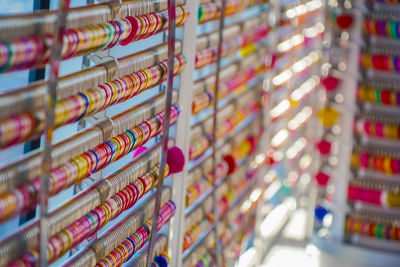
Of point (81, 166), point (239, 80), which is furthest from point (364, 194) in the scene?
point (81, 166)

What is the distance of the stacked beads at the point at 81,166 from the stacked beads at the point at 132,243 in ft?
0.92

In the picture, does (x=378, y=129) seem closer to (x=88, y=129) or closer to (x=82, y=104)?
(x=88, y=129)

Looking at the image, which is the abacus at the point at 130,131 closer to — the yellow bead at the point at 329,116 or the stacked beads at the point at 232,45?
the stacked beads at the point at 232,45

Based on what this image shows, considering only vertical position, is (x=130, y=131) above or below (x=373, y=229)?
above

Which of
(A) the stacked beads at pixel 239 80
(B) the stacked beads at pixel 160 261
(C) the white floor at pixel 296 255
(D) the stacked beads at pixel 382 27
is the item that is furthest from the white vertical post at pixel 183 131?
(D) the stacked beads at pixel 382 27

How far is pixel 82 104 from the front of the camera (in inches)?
65.3

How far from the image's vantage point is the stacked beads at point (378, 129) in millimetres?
4336

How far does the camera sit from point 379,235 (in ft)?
14.6

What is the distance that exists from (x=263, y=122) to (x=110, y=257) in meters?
2.31

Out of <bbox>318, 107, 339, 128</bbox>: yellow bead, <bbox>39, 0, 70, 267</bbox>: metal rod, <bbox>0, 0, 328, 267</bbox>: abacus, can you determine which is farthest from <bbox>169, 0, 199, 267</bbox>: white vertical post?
<bbox>318, 107, 339, 128</bbox>: yellow bead

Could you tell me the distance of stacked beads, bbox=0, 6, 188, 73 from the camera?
4.42ft

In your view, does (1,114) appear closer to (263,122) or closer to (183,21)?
(183,21)

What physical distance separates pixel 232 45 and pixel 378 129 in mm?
1536

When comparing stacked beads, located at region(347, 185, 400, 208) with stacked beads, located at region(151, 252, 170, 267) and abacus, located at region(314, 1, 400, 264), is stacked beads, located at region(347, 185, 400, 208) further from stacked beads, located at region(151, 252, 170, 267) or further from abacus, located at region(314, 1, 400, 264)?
stacked beads, located at region(151, 252, 170, 267)
